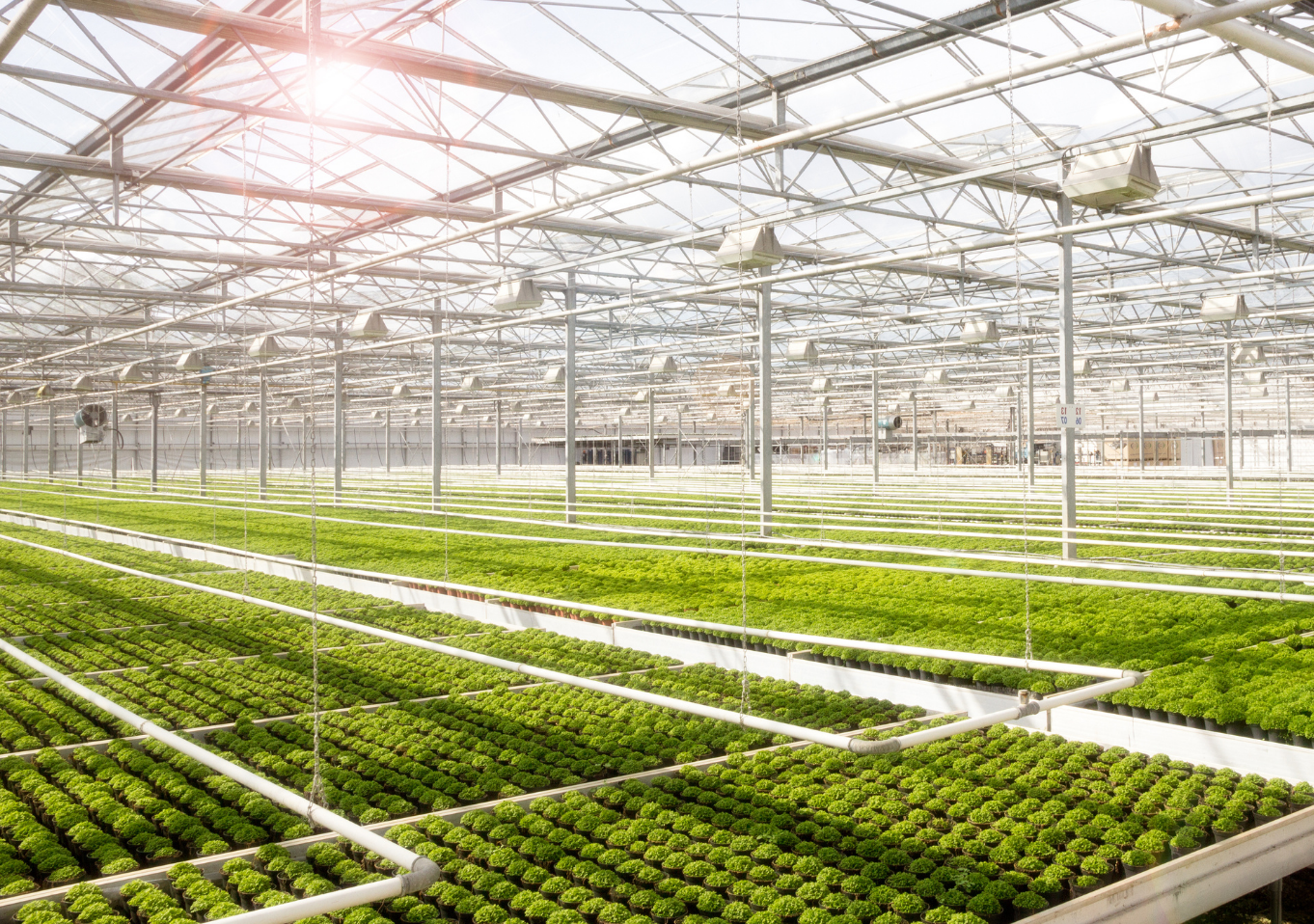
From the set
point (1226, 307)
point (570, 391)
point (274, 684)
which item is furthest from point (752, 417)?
point (570, 391)

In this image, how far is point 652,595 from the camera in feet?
39.7

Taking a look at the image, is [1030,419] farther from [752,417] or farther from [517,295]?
[517,295]

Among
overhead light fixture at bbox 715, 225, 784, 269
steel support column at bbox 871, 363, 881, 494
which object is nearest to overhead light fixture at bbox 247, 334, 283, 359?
overhead light fixture at bbox 715, 225, 784, 269

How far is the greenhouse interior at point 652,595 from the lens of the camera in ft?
17.2

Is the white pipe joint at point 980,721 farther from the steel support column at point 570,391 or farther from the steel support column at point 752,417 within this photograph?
Result: the steel support column at point 570,391

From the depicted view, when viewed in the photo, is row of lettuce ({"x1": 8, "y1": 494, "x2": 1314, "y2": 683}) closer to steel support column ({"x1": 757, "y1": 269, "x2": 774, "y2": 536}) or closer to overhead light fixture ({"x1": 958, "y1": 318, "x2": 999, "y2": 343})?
steel support column ({"x1": 757, "y1": 269, "x2": 774, "y2": 536})

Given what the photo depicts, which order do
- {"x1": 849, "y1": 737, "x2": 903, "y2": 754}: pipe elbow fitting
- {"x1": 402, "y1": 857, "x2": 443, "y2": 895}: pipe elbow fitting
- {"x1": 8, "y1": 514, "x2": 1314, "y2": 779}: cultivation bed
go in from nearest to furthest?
{"x1": 402, "y1": 857, "x2": 443, "y2": 895}: pipe elbow fitting → {"x1": 849, "y1": 737, "x2": 903, "y2": 754}: pipe elbow fitting → {"x1": 8, "y1": 514, "x2": 1314, "y2": 779}: cultivation bed

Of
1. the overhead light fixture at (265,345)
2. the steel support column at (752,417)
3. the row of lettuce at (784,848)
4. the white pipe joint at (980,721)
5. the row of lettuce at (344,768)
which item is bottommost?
the row of lettuce at (784,848)

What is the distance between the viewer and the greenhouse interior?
5.23 meters

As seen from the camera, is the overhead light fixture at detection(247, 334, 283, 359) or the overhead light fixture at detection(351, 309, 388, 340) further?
the overhead light fixture at detection(247, 334, 283, 359)

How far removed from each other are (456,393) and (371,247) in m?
24.2

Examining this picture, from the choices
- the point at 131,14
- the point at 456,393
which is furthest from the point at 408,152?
the point at 456,393

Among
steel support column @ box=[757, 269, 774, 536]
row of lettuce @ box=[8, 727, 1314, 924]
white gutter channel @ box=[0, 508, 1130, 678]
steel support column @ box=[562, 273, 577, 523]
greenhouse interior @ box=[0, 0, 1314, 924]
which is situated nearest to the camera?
row of lettuce @ box=[8, 727, 1314, 924]

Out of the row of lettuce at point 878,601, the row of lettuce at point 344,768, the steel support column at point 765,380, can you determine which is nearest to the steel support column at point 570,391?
the row of lettuce at point 878,601
